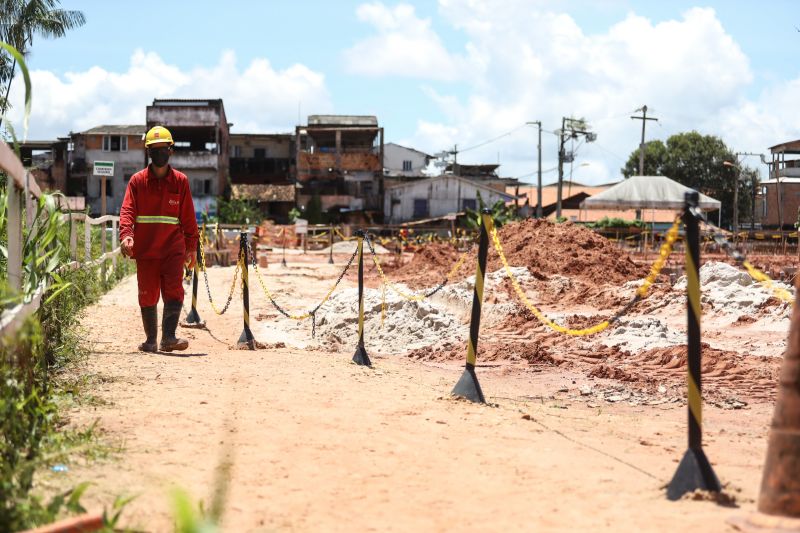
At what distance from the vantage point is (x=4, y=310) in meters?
4.91

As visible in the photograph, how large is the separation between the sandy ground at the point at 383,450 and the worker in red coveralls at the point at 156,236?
63 centimetres

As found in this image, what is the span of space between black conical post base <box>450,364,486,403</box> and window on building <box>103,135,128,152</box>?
2354 inches

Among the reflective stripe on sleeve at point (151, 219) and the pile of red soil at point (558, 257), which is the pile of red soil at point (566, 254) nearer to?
the pile of red soil at point (558, 257)

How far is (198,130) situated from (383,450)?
2327 inches

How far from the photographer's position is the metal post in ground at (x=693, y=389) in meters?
4.24

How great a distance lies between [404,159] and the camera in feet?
270

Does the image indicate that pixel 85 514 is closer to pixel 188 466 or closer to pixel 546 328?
pixel 188 466

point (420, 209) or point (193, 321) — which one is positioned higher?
point (420, 209)

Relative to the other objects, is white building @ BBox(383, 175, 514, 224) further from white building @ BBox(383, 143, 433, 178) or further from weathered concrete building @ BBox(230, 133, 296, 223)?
white building @ BBox(383, 143, 433, 178)

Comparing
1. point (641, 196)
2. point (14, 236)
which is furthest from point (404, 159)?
point (14, 236)

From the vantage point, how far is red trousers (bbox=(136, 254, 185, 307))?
8.99m

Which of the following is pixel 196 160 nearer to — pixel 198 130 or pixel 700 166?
pixel 198 130

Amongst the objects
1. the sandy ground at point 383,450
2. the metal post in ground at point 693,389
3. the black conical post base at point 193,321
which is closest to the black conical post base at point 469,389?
the sandy ground at point 383,450

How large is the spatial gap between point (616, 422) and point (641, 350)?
4633 millimetres
